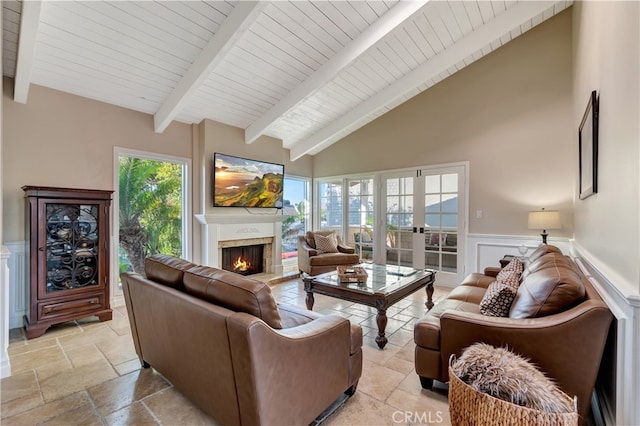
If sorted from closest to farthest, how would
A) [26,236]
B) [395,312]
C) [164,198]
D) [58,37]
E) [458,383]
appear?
[458,383] → [58,37] → [26,236] → [395,312] → [164,198]

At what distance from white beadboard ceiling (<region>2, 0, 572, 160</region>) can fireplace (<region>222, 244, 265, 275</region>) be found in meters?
2.02

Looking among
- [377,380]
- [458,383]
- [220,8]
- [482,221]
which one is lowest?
[377,380]

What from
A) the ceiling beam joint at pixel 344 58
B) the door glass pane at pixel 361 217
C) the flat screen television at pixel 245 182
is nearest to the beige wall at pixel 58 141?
the flat screen television at pixel 245 182

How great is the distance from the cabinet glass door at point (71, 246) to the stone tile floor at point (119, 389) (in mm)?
517

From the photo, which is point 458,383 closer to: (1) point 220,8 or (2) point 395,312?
(2) point 395,312

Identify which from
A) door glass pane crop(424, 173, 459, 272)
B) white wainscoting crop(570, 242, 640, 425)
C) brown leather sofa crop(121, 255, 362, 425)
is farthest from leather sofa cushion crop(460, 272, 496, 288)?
brown leather sofa crop(121, 255, 362, 425)

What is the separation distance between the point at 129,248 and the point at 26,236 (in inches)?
41.4

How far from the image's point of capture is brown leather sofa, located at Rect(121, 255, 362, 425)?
1.30 metres

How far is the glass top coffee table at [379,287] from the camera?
265cm

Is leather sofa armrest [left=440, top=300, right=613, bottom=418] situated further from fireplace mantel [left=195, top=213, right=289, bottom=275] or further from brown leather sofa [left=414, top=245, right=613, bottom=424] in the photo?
fireplace mantel [left=195, top=213, right=289, bottom=275]

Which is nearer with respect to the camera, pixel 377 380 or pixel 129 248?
pixel 377 380

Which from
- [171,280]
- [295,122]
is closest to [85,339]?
[171,280]

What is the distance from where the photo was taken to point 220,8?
2.72 meters

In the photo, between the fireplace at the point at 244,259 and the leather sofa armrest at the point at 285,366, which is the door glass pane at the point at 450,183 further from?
the leather sofa armrest at the point at 285,366
